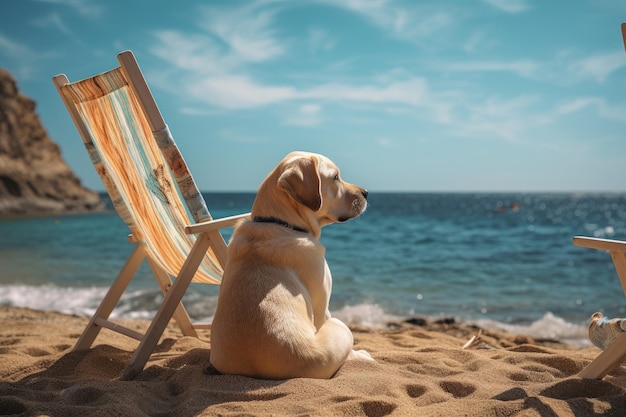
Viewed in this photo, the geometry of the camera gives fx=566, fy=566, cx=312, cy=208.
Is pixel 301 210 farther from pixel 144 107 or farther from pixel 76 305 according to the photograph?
pixel 76 305

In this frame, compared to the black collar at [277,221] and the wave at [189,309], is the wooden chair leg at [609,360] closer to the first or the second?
the black collar at [277,221]

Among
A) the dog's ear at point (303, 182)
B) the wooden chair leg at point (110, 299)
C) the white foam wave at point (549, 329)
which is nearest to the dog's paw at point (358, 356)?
the dog's ear at point (303, 182)

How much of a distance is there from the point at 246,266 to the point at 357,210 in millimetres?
845

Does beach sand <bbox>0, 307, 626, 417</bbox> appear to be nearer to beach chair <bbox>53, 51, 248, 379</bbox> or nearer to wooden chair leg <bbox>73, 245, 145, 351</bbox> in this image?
wooden chair leg <bbox>73, 245, 145, 351</bbox>

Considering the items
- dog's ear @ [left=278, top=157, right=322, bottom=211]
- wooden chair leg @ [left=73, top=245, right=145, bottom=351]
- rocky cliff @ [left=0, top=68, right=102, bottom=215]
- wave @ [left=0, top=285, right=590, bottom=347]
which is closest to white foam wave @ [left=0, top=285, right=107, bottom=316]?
wave @ [left=0, top=285, right=590, bottom=347]

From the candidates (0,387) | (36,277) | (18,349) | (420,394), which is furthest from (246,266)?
(36,277)

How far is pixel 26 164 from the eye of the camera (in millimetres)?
38750

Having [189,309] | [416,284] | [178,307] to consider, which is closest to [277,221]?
[178,307]

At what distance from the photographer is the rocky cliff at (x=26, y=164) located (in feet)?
122

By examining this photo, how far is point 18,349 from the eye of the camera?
4254 millimetres

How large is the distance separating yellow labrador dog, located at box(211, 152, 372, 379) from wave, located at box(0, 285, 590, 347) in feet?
13.6

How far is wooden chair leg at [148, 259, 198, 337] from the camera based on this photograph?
14.7ft

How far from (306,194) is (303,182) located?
0.07 meters

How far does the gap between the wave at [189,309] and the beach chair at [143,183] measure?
3.61 m
